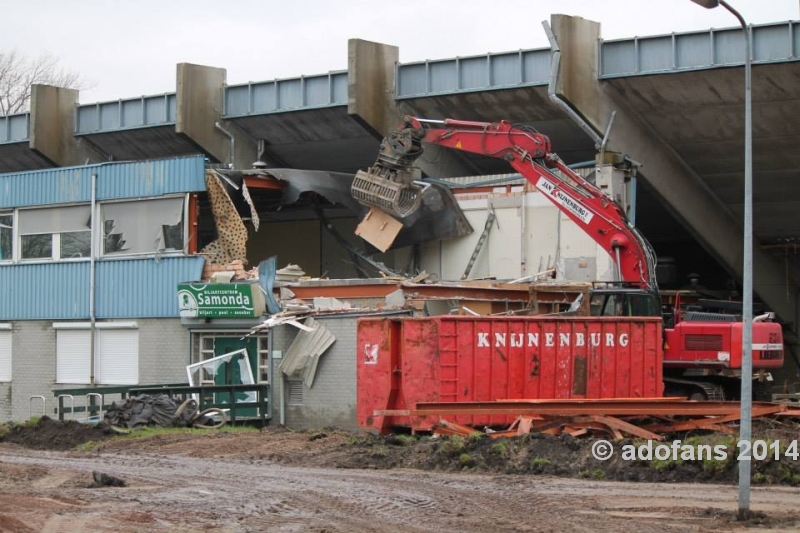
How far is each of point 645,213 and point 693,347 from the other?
555 inches

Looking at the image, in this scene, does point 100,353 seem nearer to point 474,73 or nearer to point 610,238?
point 474,73

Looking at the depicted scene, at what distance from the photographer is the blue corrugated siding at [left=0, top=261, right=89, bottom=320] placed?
1192 inches

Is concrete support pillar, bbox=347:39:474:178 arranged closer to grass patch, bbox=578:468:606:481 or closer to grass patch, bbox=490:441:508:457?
grass patch, bbox=490:441:508:457

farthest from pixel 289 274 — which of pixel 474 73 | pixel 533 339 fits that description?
pixel 474 73

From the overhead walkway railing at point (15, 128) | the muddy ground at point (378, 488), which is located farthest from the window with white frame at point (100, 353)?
the overhead walkway railing at point (15, 128)

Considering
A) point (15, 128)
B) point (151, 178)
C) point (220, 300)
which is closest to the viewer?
point (220, 300)

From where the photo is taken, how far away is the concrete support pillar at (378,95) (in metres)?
33.0

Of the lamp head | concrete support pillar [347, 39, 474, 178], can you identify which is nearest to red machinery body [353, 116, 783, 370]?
concrete support pillar [347, 39, 474, 178]

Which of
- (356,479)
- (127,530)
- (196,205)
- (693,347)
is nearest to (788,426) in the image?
(693,347)

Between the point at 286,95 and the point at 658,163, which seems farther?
the point at 286,95

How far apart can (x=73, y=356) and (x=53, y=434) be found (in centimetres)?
839

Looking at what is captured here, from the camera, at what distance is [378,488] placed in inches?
595

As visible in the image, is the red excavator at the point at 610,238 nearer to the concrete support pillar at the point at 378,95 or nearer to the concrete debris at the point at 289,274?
the concrete debris at the point at 289,274

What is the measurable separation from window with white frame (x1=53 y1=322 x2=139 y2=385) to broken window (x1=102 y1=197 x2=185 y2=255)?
2003 mm
